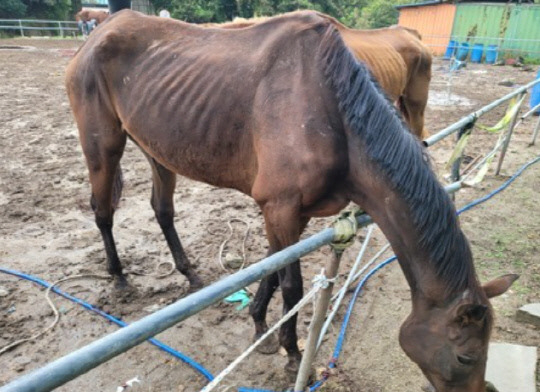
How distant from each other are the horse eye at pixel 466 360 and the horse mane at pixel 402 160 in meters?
0.26

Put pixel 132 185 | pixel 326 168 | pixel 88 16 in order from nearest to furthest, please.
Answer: pixel 326 168 < pixel 132 185 < pixel 88 16

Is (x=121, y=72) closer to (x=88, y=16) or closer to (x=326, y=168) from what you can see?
(x=326, y=168)

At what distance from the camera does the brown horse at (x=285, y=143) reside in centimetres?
165

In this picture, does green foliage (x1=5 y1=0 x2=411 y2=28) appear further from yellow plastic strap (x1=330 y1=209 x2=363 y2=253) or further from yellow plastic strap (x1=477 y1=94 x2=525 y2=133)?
yellow plastic strap (x1=330 y1=209 x2=363 y2=253)

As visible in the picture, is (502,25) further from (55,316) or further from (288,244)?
(55,316)

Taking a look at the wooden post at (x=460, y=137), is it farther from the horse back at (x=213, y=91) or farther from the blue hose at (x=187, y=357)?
the horse back at (x=213, y=91)

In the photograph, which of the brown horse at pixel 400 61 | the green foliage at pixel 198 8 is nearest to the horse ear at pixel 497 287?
the brown horse at pixel 400 61

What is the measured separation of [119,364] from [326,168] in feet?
5.87

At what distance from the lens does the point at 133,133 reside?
2.82m

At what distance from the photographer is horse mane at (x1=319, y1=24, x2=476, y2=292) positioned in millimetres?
1635

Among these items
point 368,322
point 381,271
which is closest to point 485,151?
point 381,271

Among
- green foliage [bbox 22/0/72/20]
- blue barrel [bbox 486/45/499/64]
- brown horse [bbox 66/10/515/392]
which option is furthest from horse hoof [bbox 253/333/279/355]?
green foliage [bbox 22/0/72/20]

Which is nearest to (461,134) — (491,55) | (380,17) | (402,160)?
(402,160)

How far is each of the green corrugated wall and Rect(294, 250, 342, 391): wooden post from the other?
2146cm
